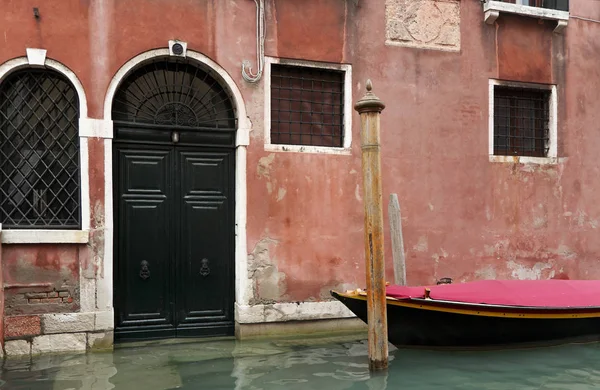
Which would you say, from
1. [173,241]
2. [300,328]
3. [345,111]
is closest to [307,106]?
[345,111]

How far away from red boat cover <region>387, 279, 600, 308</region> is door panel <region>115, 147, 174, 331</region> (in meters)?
2.18

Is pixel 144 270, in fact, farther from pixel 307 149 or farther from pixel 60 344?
pixel 307 149

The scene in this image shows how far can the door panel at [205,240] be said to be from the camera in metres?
5.89

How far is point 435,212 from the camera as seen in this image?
668 centimetres

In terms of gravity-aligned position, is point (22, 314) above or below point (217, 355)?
above

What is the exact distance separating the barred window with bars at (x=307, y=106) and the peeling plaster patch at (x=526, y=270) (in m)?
2.53

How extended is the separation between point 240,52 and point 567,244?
4.49m

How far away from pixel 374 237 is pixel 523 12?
389 centimetres

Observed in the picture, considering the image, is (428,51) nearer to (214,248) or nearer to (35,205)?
(214,248)

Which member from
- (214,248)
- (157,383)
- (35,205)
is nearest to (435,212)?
(214,248)

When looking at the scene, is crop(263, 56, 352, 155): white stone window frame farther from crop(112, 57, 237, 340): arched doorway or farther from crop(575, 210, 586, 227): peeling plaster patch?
crop(575, 210, 586, 227): peeling plaster patch

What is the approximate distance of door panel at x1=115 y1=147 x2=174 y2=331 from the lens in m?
5.68

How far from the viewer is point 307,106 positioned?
20.7 ft

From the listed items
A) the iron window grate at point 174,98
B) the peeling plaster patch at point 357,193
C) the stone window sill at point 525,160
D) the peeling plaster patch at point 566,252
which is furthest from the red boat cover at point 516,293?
the iron window grate at point 174,98
